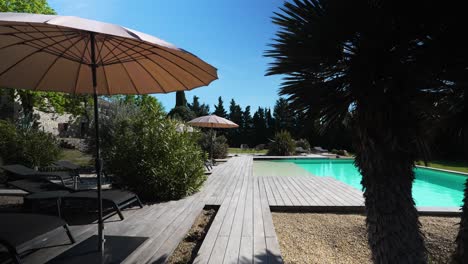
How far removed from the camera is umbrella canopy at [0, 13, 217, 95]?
8.05 ft

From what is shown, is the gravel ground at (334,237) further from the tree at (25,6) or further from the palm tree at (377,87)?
the tree at (25,6)

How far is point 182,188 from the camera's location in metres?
5.81

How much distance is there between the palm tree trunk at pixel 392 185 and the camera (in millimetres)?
1943

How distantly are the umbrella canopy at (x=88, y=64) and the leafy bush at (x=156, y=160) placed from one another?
8.53 ft

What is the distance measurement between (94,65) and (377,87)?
2.38m

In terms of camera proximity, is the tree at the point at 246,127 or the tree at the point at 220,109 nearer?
the tree at the point at 246,127

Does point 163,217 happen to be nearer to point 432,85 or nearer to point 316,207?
point 316,207

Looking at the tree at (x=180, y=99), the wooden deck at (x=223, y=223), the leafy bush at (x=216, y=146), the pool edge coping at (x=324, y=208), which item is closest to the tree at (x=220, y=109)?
the tree at (x=180, y=99)

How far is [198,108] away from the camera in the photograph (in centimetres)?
4547

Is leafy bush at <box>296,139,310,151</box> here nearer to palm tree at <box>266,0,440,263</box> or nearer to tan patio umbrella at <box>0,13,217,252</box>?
tan patio umbrella at <box>0,13,217,252</box>

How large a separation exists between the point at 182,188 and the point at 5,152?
6826 millimetres

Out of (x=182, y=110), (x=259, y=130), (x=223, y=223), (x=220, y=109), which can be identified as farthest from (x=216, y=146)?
(x=220, y=109)

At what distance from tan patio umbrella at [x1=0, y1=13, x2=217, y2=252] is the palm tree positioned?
98 centimetres

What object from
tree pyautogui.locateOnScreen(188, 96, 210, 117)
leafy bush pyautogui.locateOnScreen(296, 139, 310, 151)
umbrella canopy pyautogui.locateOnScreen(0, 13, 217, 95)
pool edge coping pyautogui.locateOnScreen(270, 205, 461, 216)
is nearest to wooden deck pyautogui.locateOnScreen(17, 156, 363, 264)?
pool edge coping pyautogui.locateOnScreen(270, 205, 461, 216)
